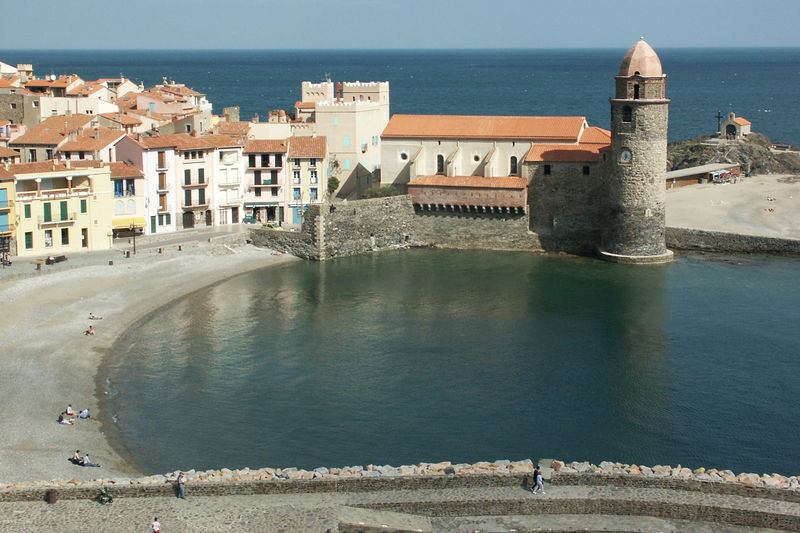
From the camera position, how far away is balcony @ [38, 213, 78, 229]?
5109 cm

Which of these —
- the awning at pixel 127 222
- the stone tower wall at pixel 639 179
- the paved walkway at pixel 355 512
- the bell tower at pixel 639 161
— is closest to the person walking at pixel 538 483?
the paved walkway at pixel 355 512

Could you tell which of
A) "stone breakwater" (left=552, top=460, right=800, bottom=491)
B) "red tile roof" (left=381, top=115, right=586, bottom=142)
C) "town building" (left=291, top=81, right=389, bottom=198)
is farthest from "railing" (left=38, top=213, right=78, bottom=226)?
"stone breakwater" (left=552, top=460, right=800, bottom=491)

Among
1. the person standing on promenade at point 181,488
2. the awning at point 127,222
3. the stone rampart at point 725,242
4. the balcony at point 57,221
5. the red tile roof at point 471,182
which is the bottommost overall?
the person standing on promenade at point 181,488

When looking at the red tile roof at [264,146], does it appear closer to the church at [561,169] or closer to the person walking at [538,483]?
the church at [561,169]

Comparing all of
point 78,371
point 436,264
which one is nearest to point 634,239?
point 436,264

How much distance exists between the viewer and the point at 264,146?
61094 mm

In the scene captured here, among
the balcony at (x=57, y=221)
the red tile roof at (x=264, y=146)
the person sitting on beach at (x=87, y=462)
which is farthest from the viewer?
the red tile roof at (x=264, y=146)

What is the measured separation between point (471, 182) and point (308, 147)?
9503 millimetres

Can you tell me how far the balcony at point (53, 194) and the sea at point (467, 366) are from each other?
8295mm

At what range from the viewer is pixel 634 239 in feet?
180

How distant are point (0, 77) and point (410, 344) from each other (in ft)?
189

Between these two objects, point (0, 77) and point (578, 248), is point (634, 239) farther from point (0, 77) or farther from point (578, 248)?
point (0, 77)

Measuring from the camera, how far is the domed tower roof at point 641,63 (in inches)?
2131

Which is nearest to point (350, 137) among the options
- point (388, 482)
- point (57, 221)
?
point (57, 221)
